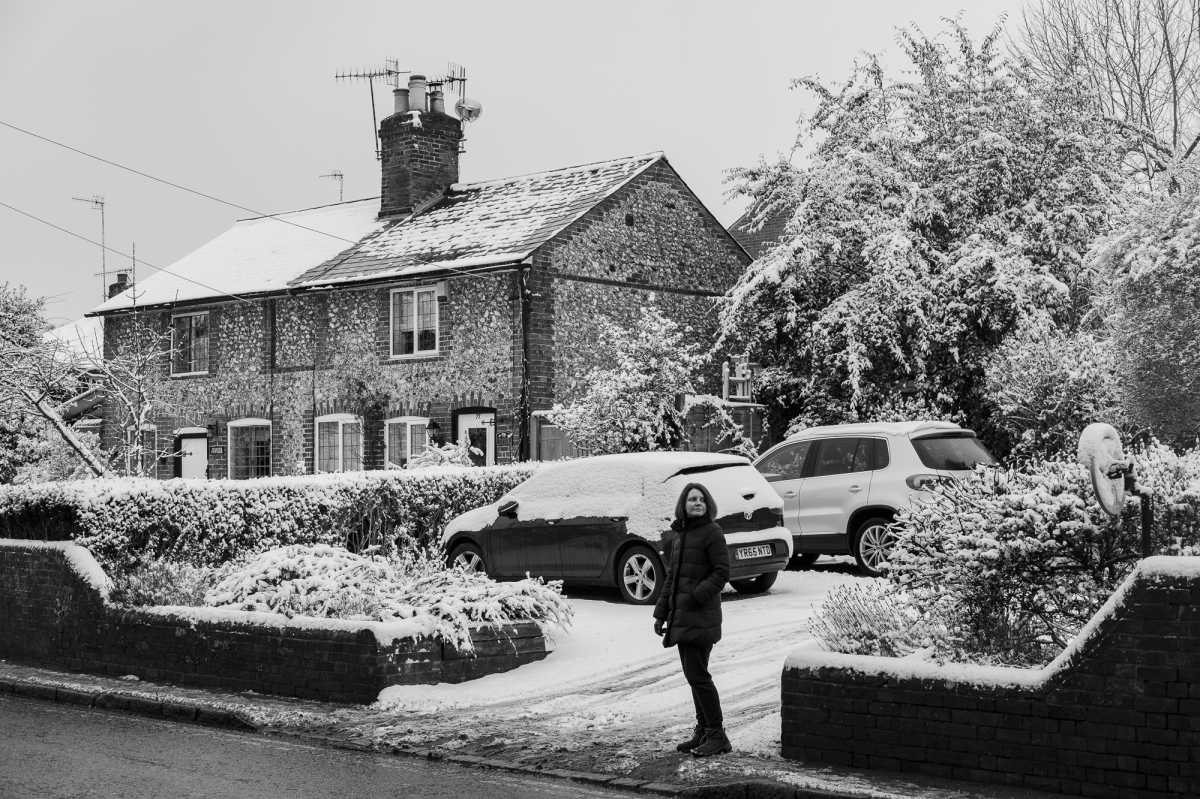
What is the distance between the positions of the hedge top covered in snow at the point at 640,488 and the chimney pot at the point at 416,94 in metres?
20.2

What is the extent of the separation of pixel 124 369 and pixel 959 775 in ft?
59.2

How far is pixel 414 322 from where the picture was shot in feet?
100

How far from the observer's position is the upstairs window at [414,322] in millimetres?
30297

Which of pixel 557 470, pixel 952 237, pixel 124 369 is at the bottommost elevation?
pixel 557 470

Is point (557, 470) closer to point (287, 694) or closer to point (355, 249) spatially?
point (287, 694)

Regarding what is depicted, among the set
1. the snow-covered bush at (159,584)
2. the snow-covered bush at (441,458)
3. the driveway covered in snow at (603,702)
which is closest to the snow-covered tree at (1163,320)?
the driveway covered in snow at (603,702)

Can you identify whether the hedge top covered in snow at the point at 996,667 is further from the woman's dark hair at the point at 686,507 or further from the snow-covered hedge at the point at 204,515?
the snow-covered hedge at the point at 204,515

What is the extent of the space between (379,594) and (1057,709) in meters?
6.44

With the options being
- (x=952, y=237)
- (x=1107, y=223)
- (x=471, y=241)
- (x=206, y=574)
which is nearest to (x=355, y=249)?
(x=471, y=241)

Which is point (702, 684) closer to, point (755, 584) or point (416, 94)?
point (755, 584)

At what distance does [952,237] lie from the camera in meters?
27.9

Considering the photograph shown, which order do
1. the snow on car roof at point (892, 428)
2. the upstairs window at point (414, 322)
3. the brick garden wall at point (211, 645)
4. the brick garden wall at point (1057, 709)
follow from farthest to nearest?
the upstairs window at point (414, 322)
the snow on car roof at point (892, 428)
the brick garden wall at point (211, 645)
the brick garden wall at point (1057, 709)

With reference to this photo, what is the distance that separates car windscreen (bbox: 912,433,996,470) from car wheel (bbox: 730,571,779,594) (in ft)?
8.40

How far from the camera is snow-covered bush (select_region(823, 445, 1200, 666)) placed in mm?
9000
